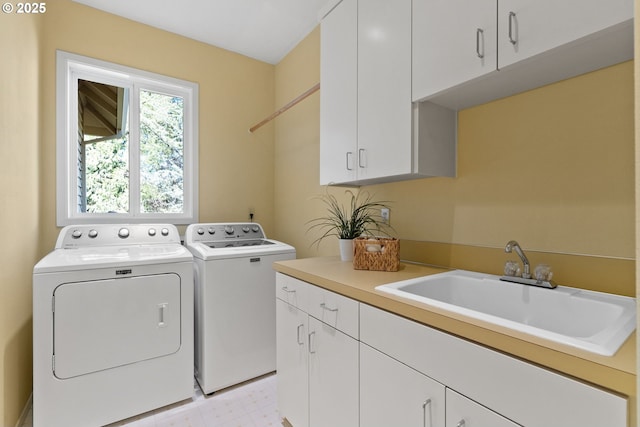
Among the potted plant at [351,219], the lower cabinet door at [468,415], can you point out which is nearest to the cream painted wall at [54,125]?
the potted plant at [351,219]

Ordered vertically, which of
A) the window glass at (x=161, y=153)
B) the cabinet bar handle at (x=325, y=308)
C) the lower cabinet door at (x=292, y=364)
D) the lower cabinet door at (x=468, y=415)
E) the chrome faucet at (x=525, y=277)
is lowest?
the lower cabinet door at (x=292, y=364)

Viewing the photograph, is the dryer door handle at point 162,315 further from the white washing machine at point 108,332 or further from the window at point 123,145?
the window at point 123,145

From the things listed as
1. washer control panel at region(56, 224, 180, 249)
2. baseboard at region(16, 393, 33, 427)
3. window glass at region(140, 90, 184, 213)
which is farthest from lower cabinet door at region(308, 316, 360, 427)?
window glass at region(140, 90, 184, 213)

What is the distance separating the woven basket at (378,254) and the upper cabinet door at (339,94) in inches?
15.3

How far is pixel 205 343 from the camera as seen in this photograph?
79.0 inches

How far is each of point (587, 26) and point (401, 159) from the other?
0.71 meters

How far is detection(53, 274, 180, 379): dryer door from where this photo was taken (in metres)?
1.61

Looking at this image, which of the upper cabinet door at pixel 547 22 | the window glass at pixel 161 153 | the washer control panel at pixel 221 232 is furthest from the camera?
the window glass at pixel 161 153

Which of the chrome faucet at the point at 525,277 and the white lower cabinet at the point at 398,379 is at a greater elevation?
the chrome faucet at the point at 525,277

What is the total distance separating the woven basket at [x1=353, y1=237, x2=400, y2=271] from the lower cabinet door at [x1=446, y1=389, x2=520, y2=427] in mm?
688

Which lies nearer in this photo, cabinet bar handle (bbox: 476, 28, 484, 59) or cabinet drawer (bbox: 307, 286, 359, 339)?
cabinet bar handle (bbox: 476, 28, 484, 59)

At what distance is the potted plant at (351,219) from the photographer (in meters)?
1.81

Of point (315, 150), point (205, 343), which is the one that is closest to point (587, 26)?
point (315, 150)

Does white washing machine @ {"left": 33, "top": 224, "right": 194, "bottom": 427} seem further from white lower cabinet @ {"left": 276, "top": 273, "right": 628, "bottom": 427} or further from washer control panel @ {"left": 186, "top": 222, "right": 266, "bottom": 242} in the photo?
white lower cabinet @ {"left": 276, "top": 273, "right": 628, "bottom": 427}
